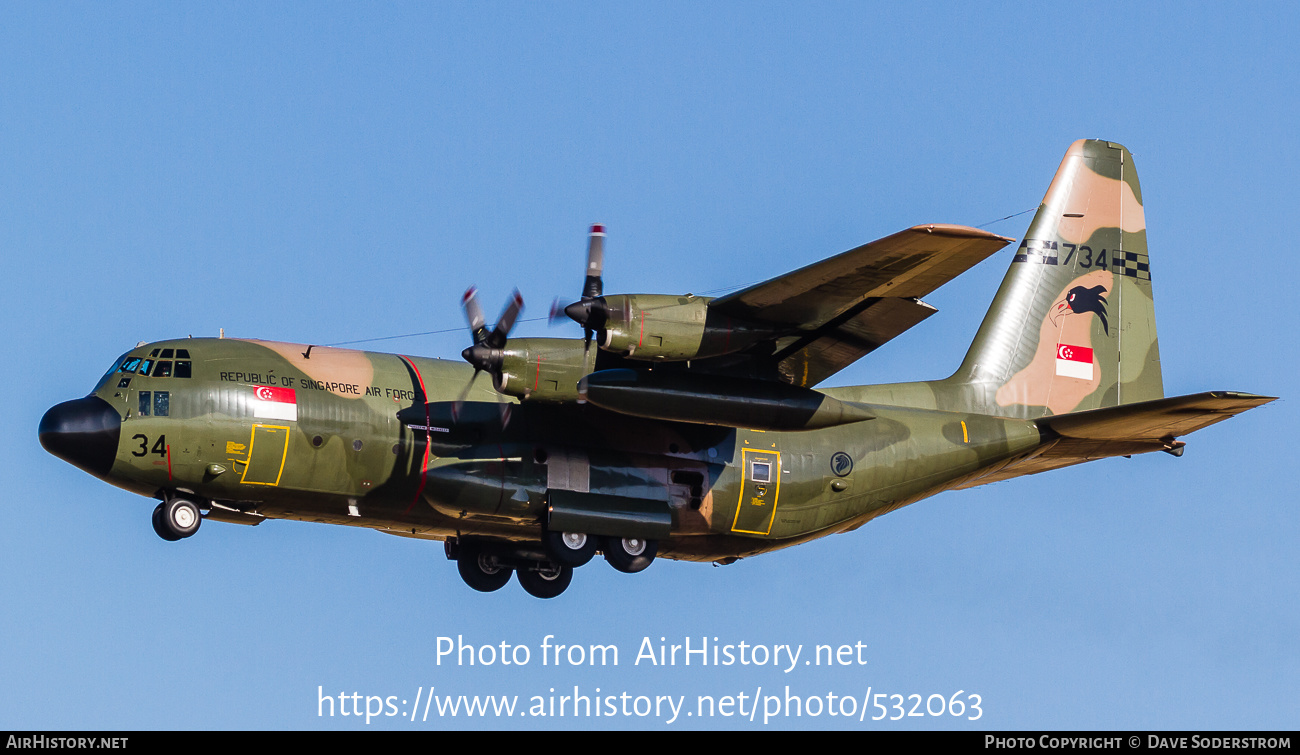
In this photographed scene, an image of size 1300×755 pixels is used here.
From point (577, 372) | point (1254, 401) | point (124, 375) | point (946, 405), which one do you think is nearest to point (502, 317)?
point (577, 372)

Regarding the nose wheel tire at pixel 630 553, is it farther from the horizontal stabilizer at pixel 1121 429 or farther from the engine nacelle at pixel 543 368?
the horizontal stabilizer at pixel 1121 429

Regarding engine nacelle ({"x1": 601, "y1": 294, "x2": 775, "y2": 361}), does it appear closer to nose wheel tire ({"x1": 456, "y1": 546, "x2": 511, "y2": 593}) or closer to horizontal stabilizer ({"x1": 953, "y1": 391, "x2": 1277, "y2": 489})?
nose wheel tire ({"x1": 456, "y1": 546, "x2": 511, "y2": 593})

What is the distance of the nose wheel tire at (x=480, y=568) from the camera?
22.6 metres

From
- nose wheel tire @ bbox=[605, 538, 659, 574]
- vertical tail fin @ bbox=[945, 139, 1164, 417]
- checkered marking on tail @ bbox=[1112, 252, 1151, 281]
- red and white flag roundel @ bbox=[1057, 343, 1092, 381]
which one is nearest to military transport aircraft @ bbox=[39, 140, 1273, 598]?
nose wheel tire @ bbox=[605, 538, 659, 574]

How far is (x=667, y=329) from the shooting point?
19.1 meters

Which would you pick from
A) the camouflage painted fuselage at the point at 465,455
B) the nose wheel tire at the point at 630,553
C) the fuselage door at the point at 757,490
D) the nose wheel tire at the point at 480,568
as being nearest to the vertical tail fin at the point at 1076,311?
the camouflage painted fuselage at the point at 465,455

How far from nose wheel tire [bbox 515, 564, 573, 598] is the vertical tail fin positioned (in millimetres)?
6743

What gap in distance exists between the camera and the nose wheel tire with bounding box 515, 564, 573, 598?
74.9 feet

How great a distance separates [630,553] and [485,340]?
11.6ft

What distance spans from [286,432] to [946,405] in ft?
32.7

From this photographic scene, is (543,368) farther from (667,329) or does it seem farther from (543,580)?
(543,580)

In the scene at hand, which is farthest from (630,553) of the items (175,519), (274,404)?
(175,519)

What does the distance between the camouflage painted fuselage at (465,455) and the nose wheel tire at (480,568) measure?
15.0 inches

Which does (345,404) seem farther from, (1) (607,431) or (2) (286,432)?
(1) (607,431)
